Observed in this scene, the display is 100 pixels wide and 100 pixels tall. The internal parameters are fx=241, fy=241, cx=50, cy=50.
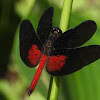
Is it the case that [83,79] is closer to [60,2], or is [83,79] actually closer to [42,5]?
[42,5]

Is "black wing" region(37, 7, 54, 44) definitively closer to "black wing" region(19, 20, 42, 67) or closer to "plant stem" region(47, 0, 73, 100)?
"black wing" region(19, 20, 42, 67)

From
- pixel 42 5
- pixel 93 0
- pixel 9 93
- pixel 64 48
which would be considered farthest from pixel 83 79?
pixel 93 0

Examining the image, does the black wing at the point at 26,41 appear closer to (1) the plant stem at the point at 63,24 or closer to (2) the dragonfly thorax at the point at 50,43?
(2) the dragonfly thorax at the point at 50,43

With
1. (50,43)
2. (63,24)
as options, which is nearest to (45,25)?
(50,43)

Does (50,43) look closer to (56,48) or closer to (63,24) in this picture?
(56,48)

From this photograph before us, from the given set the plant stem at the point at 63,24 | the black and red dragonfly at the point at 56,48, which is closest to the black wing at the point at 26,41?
the black and red dragonfly at the point at 56,48
